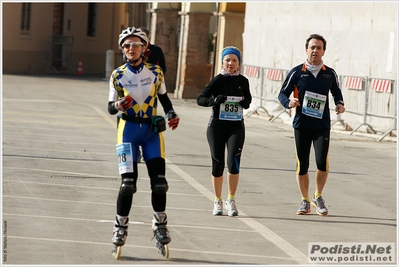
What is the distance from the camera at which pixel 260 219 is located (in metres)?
10.0

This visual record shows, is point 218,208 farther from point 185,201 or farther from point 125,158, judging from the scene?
point 125,158

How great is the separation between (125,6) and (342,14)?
124ft

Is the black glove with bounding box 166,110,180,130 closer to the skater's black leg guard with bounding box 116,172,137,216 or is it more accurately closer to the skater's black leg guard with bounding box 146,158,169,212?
the skater's black leg guard with bounding box 146,158,169,212

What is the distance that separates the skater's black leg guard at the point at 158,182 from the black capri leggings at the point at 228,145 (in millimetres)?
2273

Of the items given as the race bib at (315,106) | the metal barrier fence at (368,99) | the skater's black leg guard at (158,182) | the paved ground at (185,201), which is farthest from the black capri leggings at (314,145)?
the metal barrier fence at (368,99)

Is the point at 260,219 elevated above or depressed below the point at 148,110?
below

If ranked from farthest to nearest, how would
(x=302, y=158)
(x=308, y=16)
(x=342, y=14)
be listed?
(x=308, y=16)
(x=342, y=14)
(x=302, y=158)

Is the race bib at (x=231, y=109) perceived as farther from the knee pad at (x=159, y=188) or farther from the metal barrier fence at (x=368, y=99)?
the metal barrier fence at (x=368, y=99)

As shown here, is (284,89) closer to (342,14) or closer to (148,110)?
(148,110)

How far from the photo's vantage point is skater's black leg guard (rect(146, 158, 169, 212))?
7912 millimetres

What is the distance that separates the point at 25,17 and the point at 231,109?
44.2m

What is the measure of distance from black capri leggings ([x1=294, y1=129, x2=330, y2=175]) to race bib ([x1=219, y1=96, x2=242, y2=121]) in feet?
2.60

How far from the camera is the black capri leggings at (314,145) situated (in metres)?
10.5

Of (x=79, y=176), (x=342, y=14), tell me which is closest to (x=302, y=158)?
(x=79, y=176)
